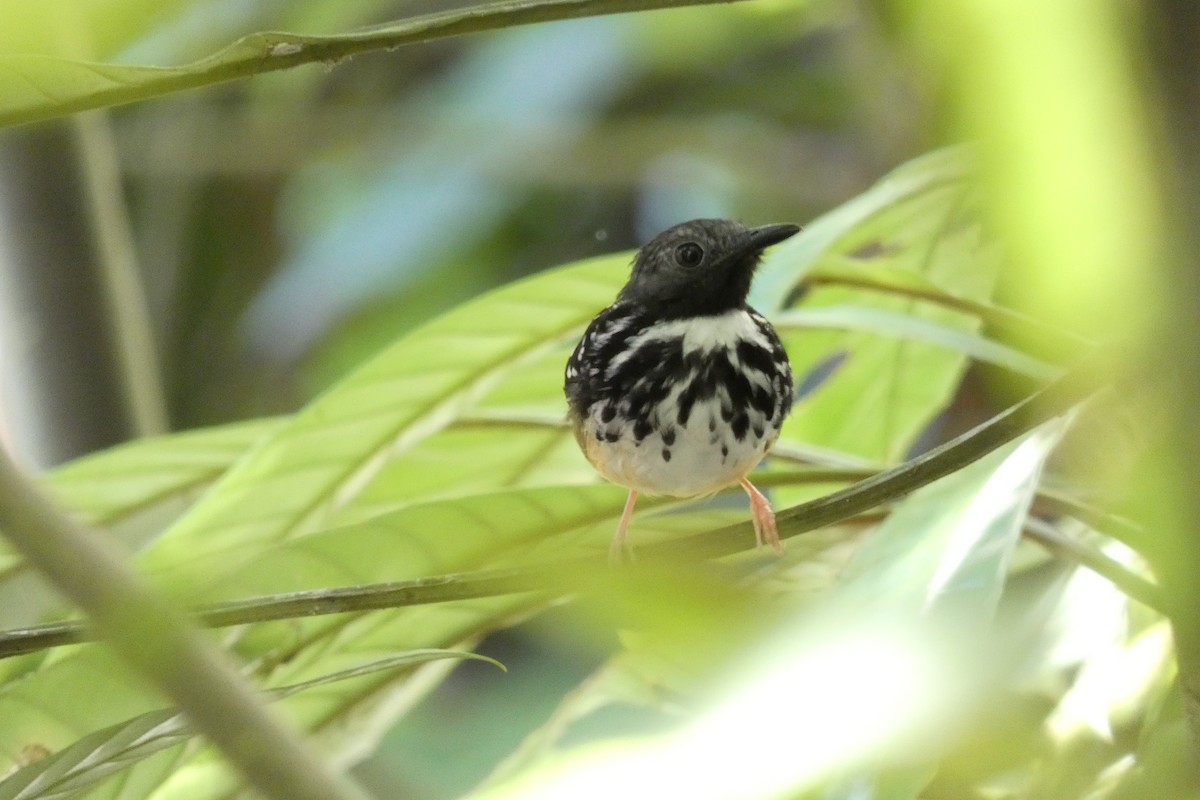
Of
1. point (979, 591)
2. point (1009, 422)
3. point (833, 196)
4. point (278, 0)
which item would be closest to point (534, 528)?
point (979, 591)

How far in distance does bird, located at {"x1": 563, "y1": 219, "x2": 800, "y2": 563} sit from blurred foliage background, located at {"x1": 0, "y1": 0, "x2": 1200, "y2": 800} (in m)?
0.05

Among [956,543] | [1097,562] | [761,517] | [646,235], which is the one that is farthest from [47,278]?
[646,235]

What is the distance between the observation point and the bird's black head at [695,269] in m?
1.14

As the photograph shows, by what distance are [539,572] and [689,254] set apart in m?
0.51

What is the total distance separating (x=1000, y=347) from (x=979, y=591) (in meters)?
0.32

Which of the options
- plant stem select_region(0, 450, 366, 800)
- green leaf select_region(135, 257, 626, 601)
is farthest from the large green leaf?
plant stem select_region(0, 450, 366, 800)

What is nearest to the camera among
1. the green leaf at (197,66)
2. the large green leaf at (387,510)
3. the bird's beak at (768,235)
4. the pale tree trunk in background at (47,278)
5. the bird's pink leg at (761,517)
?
the green leaf at (197,66)

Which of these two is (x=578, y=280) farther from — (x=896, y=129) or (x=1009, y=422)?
(x=896, y=129)

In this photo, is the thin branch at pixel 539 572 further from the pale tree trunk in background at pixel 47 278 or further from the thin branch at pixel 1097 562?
the pale tree trunk in background at pixel 47 278

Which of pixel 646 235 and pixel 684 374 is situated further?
pixel 646 235

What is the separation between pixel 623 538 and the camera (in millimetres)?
1130

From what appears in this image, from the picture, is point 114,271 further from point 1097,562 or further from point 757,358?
point 1097,562

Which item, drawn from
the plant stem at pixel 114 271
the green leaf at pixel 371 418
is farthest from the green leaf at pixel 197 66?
the plant stem at pixel 114 271

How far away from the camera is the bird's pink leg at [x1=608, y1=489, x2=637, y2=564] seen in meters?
1.00
